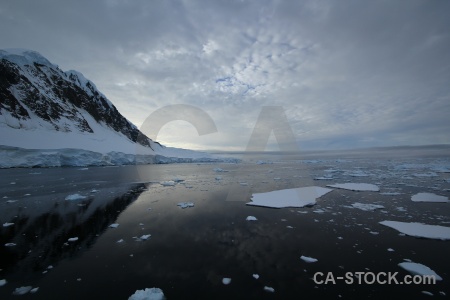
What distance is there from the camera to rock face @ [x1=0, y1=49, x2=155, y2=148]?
38.7 m

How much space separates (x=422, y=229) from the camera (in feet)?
21.9

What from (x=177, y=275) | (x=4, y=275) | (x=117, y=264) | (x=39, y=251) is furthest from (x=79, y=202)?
(x=177, y=275)

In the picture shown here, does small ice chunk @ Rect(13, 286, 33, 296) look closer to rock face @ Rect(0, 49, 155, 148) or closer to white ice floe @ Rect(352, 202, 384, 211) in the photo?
white ice floe @ Rect(352, 202, 384, 211)

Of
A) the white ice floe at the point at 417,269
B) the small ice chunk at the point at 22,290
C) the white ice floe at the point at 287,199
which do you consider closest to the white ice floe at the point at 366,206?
the white ice floe at the point at 287,199

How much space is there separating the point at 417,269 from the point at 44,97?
62.8 meters

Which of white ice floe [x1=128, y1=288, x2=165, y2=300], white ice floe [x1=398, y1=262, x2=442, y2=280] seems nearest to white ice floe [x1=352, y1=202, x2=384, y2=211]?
white ice floe [x1=398, y1=262, x2=442, y2=280]

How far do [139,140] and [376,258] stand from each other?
7921 cm

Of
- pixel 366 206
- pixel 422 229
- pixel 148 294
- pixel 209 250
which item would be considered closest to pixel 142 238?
pixel 209 250

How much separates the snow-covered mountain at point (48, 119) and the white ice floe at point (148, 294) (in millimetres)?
36864

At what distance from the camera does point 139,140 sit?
76188 millimetres

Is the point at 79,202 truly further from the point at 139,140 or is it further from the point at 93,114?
the point at 139,140

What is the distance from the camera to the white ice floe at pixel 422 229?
617 centimetres

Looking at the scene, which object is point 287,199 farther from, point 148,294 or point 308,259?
point 148,294

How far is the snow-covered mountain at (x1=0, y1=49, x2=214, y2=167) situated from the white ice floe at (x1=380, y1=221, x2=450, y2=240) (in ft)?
131
